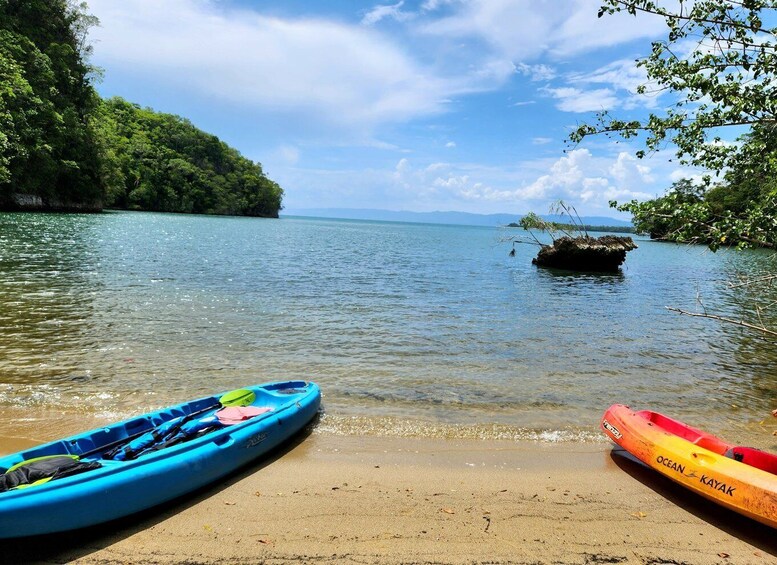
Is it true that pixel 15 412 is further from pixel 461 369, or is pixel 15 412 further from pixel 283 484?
pixel 461 369

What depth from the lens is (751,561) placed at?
4.28 meters

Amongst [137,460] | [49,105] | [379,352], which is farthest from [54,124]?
[137,460]

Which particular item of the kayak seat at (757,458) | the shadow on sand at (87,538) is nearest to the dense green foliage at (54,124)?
the shadow on sand at (87,538)

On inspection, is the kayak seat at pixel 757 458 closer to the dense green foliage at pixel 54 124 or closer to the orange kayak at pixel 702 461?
the orange kayak at pixel 702 461

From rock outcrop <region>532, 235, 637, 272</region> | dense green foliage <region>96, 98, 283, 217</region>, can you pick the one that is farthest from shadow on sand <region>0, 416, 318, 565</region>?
dense green foliage <region>96, 98, 283, 217</region>

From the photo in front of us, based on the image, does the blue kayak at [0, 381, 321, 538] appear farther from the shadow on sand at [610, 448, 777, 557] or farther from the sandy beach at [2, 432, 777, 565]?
the shadow on sand at [610, 448, 777, 557]

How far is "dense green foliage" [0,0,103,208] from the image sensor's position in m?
49.9

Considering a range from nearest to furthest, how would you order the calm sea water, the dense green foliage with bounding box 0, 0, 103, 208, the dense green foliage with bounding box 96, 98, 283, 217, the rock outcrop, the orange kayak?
the orange kayak
the calm sea water
the rock outcrop
the dense green foliage with bounding box 0, 0, 103, 208
the dense green foliage with bounding box 96, 98, 283, 217

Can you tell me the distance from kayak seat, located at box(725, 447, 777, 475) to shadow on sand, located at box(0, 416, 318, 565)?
6.06 meters

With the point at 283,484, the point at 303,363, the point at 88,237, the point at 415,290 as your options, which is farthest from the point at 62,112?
the point at 283,484

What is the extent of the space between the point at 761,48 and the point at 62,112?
77.1m

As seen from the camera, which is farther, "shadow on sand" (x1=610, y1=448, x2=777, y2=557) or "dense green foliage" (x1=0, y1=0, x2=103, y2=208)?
"dense green foliage" (x1=0, y1=0, x2=103, y2=208)

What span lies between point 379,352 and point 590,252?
30183 millimetres

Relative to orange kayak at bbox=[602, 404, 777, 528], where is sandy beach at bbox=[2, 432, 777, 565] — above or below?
below
